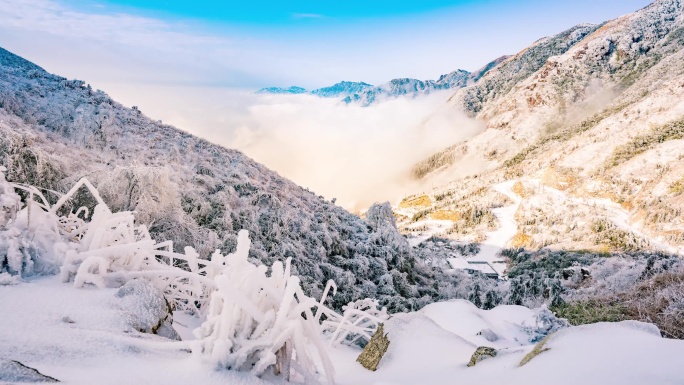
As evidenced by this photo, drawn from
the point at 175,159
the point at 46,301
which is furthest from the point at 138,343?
the point at 175,159

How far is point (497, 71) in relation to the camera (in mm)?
146625

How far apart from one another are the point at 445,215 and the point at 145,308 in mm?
55283

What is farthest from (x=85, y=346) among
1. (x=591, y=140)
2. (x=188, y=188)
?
(x=591, y=140)

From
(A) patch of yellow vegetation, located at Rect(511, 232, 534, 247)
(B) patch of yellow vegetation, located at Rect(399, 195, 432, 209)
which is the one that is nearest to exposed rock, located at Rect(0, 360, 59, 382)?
(A) patch of yellow vegetation, located at Rect(511, 232, 534, 247)

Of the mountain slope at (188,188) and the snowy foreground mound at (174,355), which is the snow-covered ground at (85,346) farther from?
the mountain slope at (188,188)

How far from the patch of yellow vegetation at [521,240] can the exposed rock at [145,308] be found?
40.1 m

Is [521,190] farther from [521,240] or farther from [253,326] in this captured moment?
[253,326]

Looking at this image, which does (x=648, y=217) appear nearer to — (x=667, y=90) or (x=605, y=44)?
(x=667, y=90)

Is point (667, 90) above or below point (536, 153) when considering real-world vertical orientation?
above

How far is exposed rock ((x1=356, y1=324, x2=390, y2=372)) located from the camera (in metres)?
1.89

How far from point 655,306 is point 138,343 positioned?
4011 mm

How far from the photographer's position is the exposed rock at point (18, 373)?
0.88 meters

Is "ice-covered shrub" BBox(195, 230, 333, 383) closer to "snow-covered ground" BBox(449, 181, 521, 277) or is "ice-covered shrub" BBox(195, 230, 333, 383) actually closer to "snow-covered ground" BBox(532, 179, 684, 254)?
"snow-covered ground" BBox(449, 181, 521, 277)

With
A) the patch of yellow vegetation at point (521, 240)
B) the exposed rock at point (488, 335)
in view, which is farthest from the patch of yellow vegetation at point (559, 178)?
the exposed rock at point (488, 335)
